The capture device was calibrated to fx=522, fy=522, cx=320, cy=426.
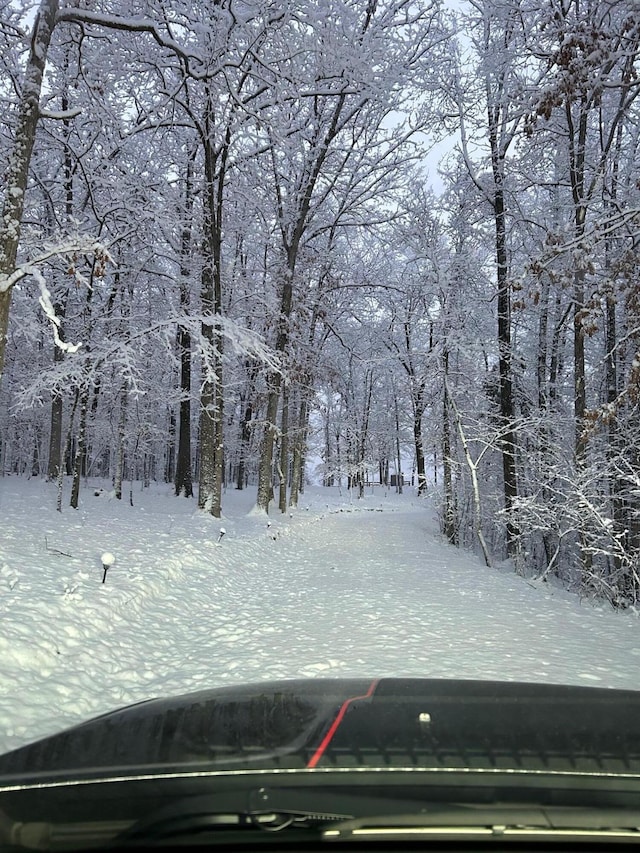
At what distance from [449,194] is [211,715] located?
18662mm

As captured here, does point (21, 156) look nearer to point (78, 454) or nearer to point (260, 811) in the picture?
point (78, 454)

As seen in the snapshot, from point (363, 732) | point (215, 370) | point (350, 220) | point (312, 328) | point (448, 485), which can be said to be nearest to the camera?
point (363, 732)

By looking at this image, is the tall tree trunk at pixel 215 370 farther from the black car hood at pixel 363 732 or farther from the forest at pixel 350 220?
the black car hood at pixel 363 732

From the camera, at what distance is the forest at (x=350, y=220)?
26.6 feet

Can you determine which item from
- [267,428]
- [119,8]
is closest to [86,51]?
[119,8]

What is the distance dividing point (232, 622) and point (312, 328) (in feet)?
56.8

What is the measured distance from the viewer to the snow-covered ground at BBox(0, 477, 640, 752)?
15.2 ft

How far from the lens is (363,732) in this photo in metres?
1.98

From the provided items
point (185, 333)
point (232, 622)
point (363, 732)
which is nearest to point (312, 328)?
point (185, 333)

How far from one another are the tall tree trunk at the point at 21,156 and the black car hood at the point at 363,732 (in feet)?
21.3

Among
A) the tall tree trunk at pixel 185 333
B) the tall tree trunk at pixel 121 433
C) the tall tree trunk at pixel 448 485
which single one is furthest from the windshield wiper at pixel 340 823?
the tall tree trunk at pixel 121 433

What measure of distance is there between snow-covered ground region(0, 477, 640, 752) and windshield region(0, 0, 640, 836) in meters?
0.05

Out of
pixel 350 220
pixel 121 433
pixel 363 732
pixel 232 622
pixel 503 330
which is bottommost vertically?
pixel 232 622

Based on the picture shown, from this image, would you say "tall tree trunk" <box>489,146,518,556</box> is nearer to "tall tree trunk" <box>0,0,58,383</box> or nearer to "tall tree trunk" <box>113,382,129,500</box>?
"tall tree trunk" <box>0,0,58,383</box>
